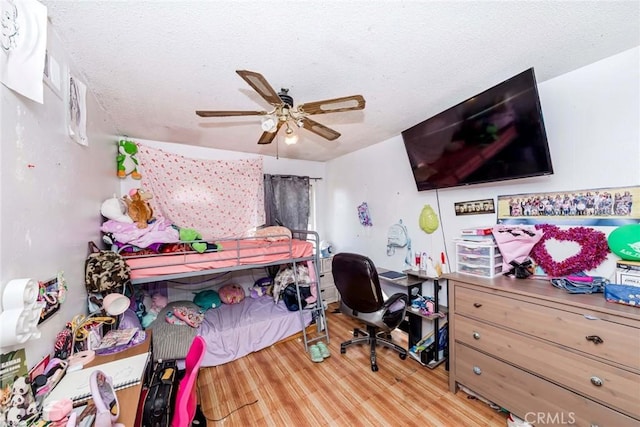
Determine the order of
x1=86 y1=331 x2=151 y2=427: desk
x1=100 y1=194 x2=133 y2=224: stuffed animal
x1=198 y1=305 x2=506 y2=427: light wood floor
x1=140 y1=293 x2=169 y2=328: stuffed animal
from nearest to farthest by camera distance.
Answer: x1=86 y1=331 x2=151 y2=427: desk → x1=198 y1=305 x2=506 y2=427: light wood floor → x1=100 y1=194 x2=133 y2=224: stuffed animal → x1=140 y1=293 x2=169 y2=328: stuffed animal

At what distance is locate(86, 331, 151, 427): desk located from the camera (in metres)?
0.95

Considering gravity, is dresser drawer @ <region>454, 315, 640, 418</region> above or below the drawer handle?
below

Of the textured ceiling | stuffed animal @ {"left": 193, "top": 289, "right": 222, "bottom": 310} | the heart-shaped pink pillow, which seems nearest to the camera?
the textured ceiling

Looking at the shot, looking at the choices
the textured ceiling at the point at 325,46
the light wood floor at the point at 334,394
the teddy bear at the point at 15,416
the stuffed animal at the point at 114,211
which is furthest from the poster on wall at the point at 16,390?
the textured ceiling at the point at 325,46

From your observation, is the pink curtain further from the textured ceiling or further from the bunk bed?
the textured ceiling

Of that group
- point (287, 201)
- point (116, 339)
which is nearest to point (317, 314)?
point (287, 201)

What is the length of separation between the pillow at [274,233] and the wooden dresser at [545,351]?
5.72 ft

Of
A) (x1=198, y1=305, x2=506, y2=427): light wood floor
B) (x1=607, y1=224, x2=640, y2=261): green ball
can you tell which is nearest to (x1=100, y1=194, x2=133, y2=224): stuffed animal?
(x1=198, y1=305, x2=506, y2=427): light wood floor

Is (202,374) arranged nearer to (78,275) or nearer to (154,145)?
(78,275)

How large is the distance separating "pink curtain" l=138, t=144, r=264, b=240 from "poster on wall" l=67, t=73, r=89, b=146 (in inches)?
44.0

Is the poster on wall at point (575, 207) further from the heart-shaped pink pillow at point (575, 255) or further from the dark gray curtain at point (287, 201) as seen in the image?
the dark gray curtain at point (287, 201)

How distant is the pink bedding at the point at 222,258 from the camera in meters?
2.00

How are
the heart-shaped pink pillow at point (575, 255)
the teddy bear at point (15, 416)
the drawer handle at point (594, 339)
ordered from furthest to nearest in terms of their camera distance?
the heart-shaped pink pillow at point (575, 255), the drawer handle at point (594, 339), the teddy bear at point (15, 416)

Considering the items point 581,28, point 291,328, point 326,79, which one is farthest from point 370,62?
point 291,328
